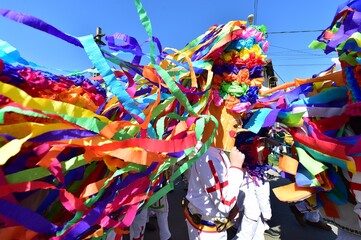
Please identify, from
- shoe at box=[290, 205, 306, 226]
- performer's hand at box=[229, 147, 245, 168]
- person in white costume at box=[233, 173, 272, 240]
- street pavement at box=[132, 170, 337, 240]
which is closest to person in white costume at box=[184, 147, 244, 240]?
performer's hand at box=[229, 147, 245, 168]

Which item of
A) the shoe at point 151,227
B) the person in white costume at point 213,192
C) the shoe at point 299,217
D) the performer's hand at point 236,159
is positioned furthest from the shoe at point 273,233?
the performer's hand at point 236,159

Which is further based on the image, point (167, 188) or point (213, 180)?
point (213, 180)

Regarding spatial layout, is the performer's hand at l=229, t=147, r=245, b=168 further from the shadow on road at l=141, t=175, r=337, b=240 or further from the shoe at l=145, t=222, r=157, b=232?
the shoe at l=145, t=222, r=157, b=232

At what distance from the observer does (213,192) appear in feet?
5.37

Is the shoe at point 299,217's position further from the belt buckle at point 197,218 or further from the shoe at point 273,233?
the belt buckle at point 197,218

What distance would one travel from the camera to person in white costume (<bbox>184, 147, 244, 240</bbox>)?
1.64 metres

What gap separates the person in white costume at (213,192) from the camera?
5.37ft

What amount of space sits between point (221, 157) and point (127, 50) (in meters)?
0.92

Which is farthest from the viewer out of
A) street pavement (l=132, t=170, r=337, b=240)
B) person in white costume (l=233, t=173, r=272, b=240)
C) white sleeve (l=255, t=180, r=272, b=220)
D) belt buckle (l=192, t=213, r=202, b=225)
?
street pavement (l=132, t=170, r=337, b=240)

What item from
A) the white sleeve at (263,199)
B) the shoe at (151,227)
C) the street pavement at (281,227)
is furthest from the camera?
the shoe at (151,227)

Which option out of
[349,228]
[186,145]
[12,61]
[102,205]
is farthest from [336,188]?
[12,61]

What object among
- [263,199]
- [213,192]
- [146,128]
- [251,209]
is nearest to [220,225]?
[213,192]

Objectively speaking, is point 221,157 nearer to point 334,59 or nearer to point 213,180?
point 213,180

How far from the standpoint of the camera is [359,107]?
145cm
